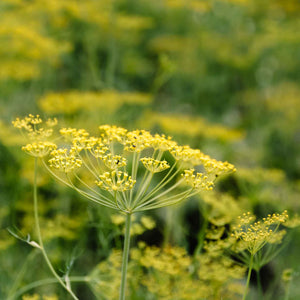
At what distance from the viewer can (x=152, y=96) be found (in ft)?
10.8

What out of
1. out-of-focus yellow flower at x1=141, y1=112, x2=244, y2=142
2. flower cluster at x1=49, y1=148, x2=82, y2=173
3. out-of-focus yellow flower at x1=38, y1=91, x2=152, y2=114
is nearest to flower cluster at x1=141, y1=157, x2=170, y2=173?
flower cluster at x1=49, y1=148, x2=82, y2=173

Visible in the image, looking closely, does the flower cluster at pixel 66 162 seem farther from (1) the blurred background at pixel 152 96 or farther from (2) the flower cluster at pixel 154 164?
(1) the blurred background at pixel 152 96

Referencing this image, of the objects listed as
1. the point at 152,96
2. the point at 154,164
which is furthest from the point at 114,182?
the point at 152,96

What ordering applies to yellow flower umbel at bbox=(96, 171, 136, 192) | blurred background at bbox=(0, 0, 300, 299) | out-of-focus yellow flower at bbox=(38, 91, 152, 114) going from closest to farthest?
yellow flower umbel at bbox=(96, 171, 136, 192)
blurred background at bbox=(0, 0, 300, 299)
out-of-focus yellow flower at bbox=(38, 91, 152, 114)

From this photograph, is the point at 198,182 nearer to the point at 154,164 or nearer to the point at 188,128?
the point at 154,164

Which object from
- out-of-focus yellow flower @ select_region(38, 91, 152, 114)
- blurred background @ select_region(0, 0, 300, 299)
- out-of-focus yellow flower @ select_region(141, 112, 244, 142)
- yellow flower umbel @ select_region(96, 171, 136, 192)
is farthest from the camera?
out-of-focus yellow flower @ select_region(141, 112, 244, 142)

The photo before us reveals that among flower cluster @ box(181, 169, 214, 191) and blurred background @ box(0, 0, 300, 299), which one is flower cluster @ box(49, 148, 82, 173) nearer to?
flower cluster @ box(181, 169, 214, 191)

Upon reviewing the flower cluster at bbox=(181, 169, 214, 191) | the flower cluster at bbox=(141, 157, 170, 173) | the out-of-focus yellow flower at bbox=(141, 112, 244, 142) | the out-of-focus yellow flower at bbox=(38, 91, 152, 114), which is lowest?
the out-of-focus yellow flower at bbox=(141, 112, 244, 142)

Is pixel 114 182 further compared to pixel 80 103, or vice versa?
pixel 80 103

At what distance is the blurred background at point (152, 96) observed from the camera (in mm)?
2270

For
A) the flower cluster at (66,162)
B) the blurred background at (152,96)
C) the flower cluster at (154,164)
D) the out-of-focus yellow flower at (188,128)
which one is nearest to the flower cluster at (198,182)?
the flower cluster at (154,164)

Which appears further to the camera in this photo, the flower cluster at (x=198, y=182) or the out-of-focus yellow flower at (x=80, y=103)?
the out-of-focus yellow flower at (x=80, y=103)

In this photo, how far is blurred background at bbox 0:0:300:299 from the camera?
7.45ft

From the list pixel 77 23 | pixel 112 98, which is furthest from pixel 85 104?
pixel 77 23
